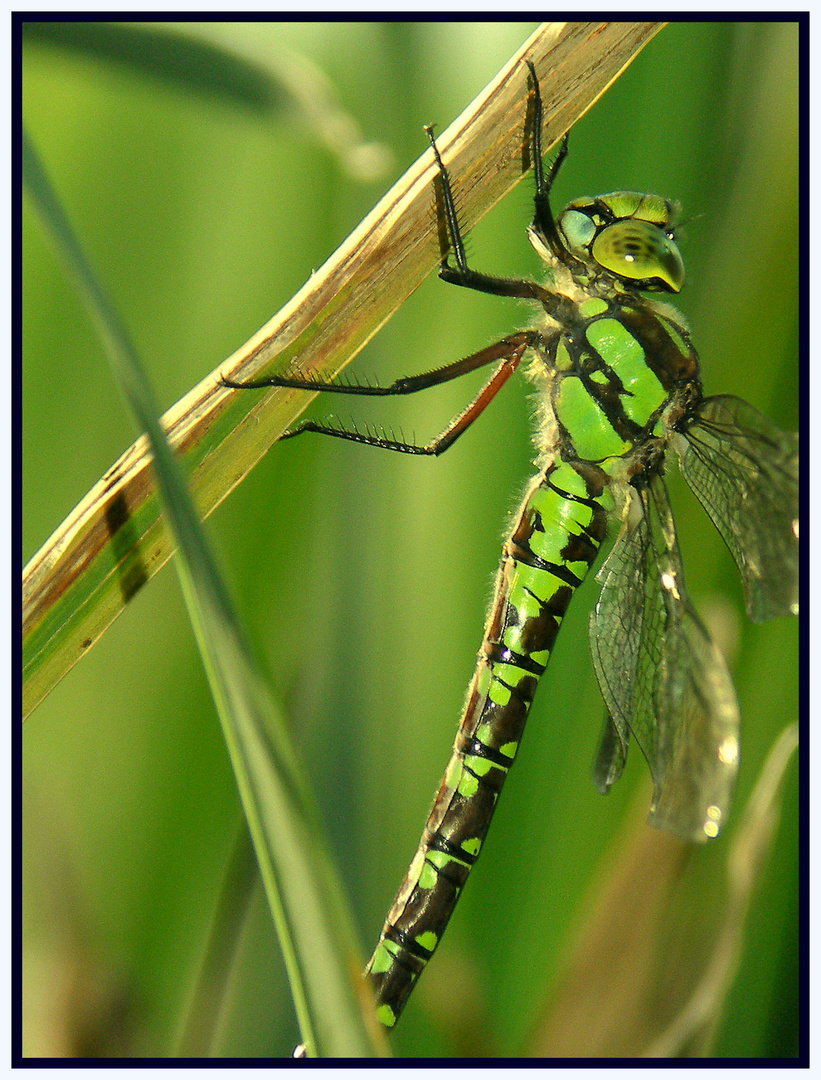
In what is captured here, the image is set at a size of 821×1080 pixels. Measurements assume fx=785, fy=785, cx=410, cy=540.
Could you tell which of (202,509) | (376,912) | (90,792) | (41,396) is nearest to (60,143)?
(41,396)

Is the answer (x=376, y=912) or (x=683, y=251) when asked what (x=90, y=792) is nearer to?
(x=376, y=912)

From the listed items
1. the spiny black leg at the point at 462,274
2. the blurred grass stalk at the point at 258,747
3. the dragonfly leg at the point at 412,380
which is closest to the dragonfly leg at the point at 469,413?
the dragonfly leg at the point at 412,380

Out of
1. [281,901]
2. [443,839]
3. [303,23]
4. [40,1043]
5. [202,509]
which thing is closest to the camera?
[281,901]

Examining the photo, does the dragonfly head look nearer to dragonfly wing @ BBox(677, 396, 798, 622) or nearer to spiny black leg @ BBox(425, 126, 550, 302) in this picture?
spiny black leg @ BBox(425, 126, 550, 302)

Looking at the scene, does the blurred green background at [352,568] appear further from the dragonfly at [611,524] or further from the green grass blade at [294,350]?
the green grass blade at [294,350]

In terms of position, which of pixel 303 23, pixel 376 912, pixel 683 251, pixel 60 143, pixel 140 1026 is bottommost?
pixel 140 1026

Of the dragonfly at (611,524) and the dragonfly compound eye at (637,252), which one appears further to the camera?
the dragonfly compound eye at (637,252)

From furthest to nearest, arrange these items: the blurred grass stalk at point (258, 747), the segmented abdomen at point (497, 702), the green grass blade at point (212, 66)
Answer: the segmented abdomen at point (497, 702) → the green grass blade at point (212, 66) → the blurred grass stalk at point (258, 747)
